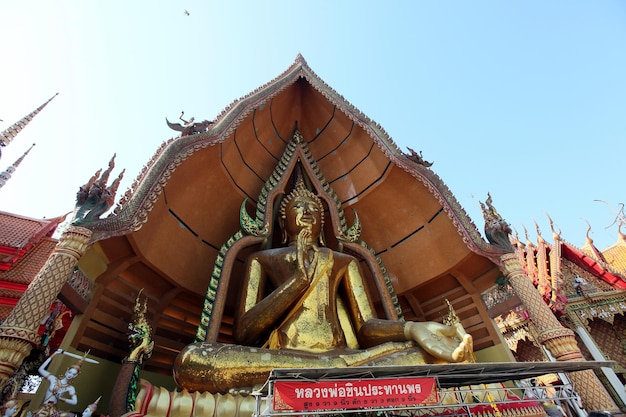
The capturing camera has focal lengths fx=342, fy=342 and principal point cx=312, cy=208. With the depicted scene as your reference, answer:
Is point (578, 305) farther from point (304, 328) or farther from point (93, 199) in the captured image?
point (93, 199)

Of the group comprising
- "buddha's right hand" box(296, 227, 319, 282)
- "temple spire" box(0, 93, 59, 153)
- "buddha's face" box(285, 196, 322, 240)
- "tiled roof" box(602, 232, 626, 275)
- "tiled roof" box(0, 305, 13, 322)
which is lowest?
"buddha's right hand" box(296, 227, 319, 282)

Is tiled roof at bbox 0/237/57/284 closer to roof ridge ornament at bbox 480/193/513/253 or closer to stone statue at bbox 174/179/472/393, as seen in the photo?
stone statue at bbox 174/179/472/393

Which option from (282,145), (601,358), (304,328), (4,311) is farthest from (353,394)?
(601,358)

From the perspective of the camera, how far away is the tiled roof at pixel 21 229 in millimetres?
5763

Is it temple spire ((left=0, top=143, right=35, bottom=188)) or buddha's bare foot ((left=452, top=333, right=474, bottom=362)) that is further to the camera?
temple spire ((left=0, top=143, right=35, bottom=188))

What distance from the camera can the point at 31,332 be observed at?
206cm

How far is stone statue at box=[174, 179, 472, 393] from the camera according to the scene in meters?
2.44

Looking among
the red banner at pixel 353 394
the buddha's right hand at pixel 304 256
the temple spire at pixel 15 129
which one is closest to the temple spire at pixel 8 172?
the temple spire at pixel 15 129

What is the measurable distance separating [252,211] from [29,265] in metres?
4.14

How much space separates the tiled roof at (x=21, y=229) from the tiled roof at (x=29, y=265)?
18 centimetres

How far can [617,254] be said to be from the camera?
10.3 meters

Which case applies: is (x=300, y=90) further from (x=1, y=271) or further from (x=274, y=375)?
(x=1, y=271)

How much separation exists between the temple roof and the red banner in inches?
76.7

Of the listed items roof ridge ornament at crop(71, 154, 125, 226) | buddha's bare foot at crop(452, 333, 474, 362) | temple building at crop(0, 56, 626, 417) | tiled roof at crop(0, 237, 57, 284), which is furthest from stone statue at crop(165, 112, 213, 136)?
tiled roof at crop(0, 237, 57, 284)
